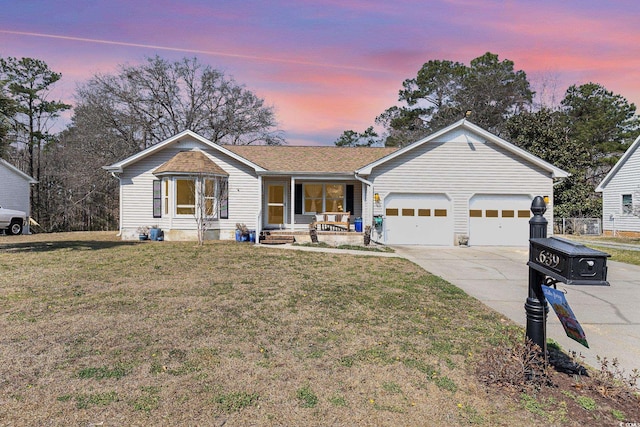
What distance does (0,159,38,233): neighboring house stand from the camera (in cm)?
2173

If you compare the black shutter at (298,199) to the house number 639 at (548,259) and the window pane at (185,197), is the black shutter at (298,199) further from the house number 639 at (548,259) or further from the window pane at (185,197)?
the house number 639 at (548,259)

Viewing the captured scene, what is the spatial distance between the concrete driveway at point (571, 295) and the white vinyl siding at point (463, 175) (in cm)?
307

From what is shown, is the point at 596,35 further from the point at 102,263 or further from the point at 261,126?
the point at 261,126

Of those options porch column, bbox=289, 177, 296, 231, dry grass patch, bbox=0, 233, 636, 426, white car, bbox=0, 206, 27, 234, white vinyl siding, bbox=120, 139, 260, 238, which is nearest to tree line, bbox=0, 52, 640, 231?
white car, bbox=0, 206, 27, 234

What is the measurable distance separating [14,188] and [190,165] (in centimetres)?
1501

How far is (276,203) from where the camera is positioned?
17.5m

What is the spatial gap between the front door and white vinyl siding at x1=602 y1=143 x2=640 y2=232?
1934 centimetres

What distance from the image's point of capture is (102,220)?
29.0 metres

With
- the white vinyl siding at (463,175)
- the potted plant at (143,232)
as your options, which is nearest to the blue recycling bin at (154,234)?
the potted plant at (143,232)

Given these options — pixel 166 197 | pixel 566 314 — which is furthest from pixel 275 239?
pixel 566 314

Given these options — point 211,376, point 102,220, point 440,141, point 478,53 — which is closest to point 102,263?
point 211,376

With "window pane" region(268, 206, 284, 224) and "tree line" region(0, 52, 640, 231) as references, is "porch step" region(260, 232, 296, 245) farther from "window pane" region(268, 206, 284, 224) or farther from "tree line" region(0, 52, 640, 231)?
"tree line" region(0, 52, 640, 231)

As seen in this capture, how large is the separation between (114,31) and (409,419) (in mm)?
15597

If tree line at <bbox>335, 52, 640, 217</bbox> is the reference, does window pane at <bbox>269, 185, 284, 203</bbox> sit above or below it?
below
